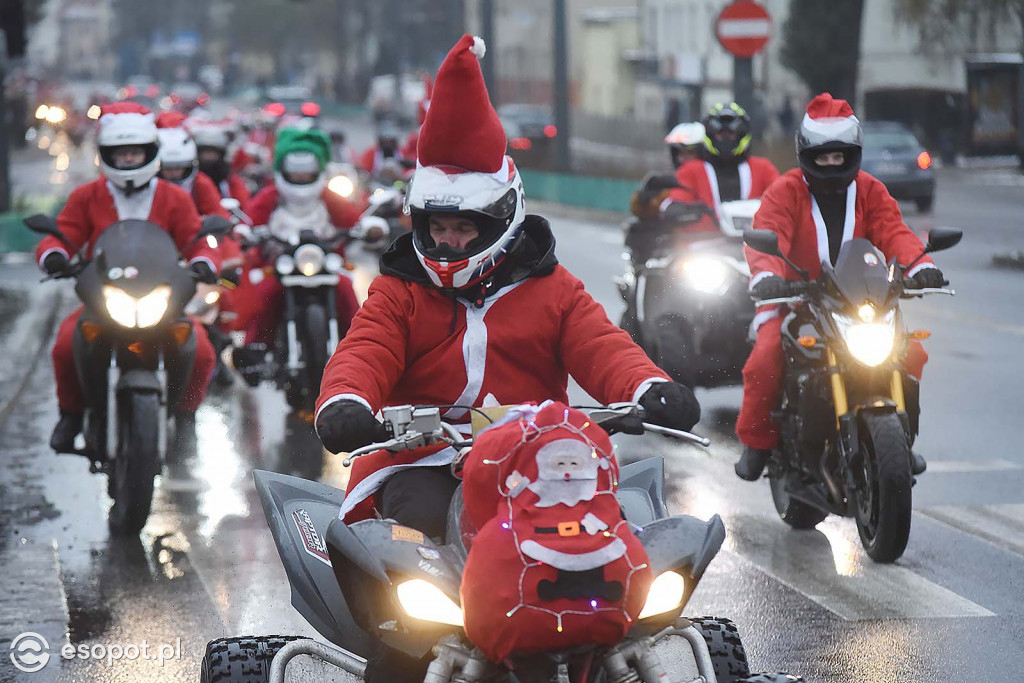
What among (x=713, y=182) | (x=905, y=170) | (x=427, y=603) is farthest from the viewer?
(x=905, y=170)

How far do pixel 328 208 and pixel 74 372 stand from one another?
4.25 meters

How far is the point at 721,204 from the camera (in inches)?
476

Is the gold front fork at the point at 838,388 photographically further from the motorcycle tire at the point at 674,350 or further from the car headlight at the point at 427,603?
the car headlight at the point at 427,603

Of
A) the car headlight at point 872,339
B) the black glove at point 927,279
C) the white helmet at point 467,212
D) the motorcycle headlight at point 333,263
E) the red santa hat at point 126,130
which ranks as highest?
the white helmet at point 467,212

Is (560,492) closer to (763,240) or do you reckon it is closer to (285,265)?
(763,240)

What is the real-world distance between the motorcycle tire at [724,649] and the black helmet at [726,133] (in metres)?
7.50

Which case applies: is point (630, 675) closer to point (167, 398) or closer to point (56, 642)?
point (56, 642)

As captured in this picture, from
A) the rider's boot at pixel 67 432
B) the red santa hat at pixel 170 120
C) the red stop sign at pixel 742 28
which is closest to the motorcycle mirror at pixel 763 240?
the rider's boot at pixel 67 432

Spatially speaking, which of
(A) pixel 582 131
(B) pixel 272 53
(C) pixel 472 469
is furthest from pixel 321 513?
(B) pixel 272 53

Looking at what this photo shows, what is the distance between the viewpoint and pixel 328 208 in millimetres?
12898

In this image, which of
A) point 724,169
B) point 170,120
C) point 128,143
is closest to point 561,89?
point 170,120

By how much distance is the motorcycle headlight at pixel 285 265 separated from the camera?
38.0ft

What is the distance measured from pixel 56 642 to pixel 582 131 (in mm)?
60063

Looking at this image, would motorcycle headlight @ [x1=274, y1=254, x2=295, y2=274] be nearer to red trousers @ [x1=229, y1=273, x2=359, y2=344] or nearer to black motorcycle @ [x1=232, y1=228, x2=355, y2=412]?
black motorcycle @ [x1=232, y1=228, x2=355, y2=412]
